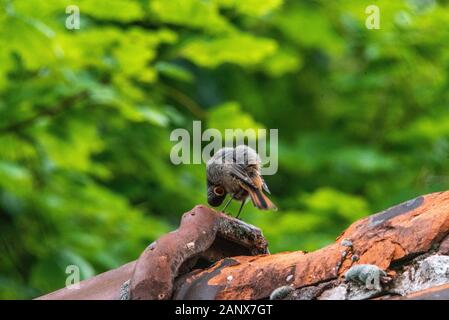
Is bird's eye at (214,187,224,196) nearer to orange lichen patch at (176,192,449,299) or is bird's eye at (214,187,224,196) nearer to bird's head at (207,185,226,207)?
bird's head at (207,185,226,207)

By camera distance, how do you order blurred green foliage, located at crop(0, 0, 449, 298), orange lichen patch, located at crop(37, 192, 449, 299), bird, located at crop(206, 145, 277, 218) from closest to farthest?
orange lichen patch, located at crop(37, 192, 449, 299), bird, located at crop(206, 145, 277, 218), blurred green foliage, located at crop(0, 0, 449, 298)

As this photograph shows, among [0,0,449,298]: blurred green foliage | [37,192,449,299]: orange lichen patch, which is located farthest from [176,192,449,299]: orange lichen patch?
[0,0,449,298]: blurred green foliage

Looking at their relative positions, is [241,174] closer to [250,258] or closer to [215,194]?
[215,194]

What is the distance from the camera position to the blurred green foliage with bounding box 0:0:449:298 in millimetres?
6980

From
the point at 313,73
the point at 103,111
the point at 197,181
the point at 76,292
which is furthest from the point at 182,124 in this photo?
the point at 76,292

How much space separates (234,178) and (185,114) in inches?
190

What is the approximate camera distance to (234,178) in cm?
461

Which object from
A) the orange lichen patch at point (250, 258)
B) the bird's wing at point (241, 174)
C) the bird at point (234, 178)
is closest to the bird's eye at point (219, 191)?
the bird at point (234, 178)

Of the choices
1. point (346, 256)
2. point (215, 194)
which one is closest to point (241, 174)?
point (215, 194)

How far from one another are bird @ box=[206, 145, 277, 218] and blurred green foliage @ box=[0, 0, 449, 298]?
4.98 ft

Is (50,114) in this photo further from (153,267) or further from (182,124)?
(153,267)

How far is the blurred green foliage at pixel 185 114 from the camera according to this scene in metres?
6.98

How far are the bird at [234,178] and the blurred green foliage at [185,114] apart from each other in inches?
59.8

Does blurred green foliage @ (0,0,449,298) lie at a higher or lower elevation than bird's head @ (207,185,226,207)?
higher
